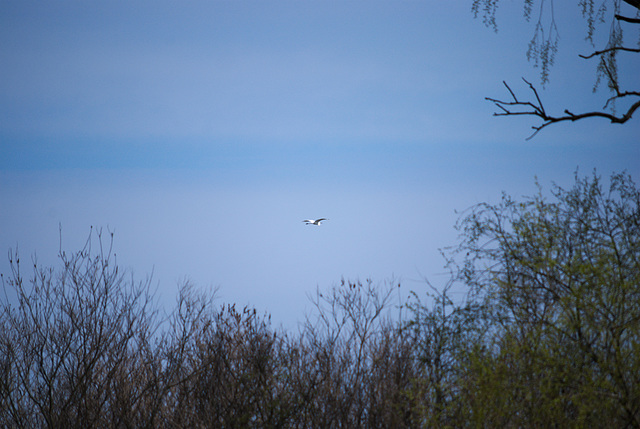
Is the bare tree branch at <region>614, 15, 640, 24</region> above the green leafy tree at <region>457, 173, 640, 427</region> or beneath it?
above

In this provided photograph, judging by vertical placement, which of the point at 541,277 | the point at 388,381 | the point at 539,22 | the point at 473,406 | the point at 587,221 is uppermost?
the point at 539,22

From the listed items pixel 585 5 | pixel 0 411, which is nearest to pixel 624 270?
pixel 585 5

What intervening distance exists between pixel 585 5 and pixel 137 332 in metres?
10.4

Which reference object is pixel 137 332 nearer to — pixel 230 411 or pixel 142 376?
pixel 142 376

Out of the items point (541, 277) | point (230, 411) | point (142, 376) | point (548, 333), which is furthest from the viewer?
point (142, 376)

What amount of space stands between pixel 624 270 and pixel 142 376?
1017 cm

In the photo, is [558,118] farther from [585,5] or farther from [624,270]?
[624,270]

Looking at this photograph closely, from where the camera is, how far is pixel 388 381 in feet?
34.5

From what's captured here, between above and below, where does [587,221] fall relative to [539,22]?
below

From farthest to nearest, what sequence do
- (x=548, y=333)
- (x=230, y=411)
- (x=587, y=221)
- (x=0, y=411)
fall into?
1. (x=0, y=411)
2. (x=230, y=411)
3. (x=587, y=221)
4. (x=548, y=333)

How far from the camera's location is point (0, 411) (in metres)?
11.8

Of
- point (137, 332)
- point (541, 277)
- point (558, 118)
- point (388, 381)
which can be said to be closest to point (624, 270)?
point (541, 277)

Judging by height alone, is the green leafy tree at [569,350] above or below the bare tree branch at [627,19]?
below

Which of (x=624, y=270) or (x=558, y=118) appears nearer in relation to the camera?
(x=558, y=118)
